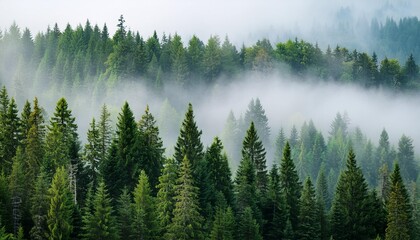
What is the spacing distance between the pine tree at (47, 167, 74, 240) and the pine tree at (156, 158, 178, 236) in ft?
32.5

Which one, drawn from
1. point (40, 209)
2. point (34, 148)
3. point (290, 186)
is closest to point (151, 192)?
point (34, 148)

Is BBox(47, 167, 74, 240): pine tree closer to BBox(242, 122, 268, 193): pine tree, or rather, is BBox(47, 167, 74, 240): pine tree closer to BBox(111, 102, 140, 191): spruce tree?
BBox(111, 102, 140, 191): spruce tree

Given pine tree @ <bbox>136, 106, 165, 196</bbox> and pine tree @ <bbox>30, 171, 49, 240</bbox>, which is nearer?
pine tree @ <bbox>30, 171, 49, 240</bbox>

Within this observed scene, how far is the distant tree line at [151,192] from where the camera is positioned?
67.5 meters

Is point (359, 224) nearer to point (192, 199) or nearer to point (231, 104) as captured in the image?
point (192, 199)

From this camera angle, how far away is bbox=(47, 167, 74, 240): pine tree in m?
65.1

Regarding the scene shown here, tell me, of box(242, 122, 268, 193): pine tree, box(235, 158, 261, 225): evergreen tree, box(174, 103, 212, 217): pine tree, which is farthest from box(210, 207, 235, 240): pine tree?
box(242, 122, 268, 193): pine tree

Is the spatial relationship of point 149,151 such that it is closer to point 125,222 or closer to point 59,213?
point 125,222

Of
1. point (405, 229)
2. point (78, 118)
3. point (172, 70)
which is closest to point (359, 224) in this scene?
point (405, 229)

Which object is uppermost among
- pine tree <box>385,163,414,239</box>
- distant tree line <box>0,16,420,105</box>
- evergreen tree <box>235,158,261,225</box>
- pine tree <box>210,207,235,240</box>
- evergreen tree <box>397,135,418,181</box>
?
distant tree line <box>0,16,420,105</box>

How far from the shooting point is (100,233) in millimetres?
65000

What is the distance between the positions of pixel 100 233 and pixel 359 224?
116ft

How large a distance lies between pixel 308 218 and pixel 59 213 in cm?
3014

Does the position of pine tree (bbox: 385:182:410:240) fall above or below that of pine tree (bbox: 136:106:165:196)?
below
